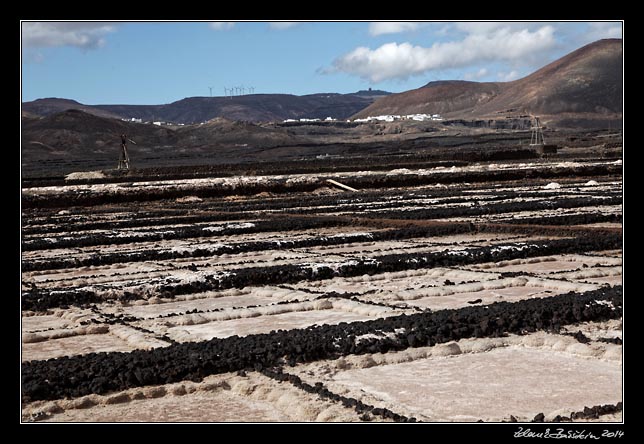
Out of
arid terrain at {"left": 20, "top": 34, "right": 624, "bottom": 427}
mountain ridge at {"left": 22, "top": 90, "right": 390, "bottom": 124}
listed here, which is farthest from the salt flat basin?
mountain ridge at {"left": 22, "top": 90, "right": 390, "bottom": 124}

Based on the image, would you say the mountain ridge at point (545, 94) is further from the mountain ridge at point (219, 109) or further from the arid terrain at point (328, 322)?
the arid terrain at point (328, 322)

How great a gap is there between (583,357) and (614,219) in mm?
8215

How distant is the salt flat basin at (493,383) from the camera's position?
164 inches

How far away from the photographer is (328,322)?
6305 millimetres

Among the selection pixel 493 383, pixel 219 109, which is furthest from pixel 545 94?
pixel 493 383

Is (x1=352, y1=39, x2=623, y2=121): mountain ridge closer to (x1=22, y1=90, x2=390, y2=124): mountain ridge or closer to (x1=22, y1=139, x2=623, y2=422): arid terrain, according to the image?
(x1=22, y1=90, x2=390, y2=124): mountain ridge

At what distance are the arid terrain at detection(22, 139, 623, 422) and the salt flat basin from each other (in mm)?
15

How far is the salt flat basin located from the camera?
416cm

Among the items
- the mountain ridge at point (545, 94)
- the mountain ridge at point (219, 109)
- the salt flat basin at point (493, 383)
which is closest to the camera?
the salt flat basin at point (493, 383)

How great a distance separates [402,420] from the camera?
3975mm

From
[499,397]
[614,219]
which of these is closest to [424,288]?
Result: [499,397]

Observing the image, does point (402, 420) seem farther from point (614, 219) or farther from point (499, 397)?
point (614, 219)

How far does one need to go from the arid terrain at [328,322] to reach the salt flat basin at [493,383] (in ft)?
0.05

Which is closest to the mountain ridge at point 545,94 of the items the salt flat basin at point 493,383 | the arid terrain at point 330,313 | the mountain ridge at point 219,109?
the mountain ridge at point 219,109
